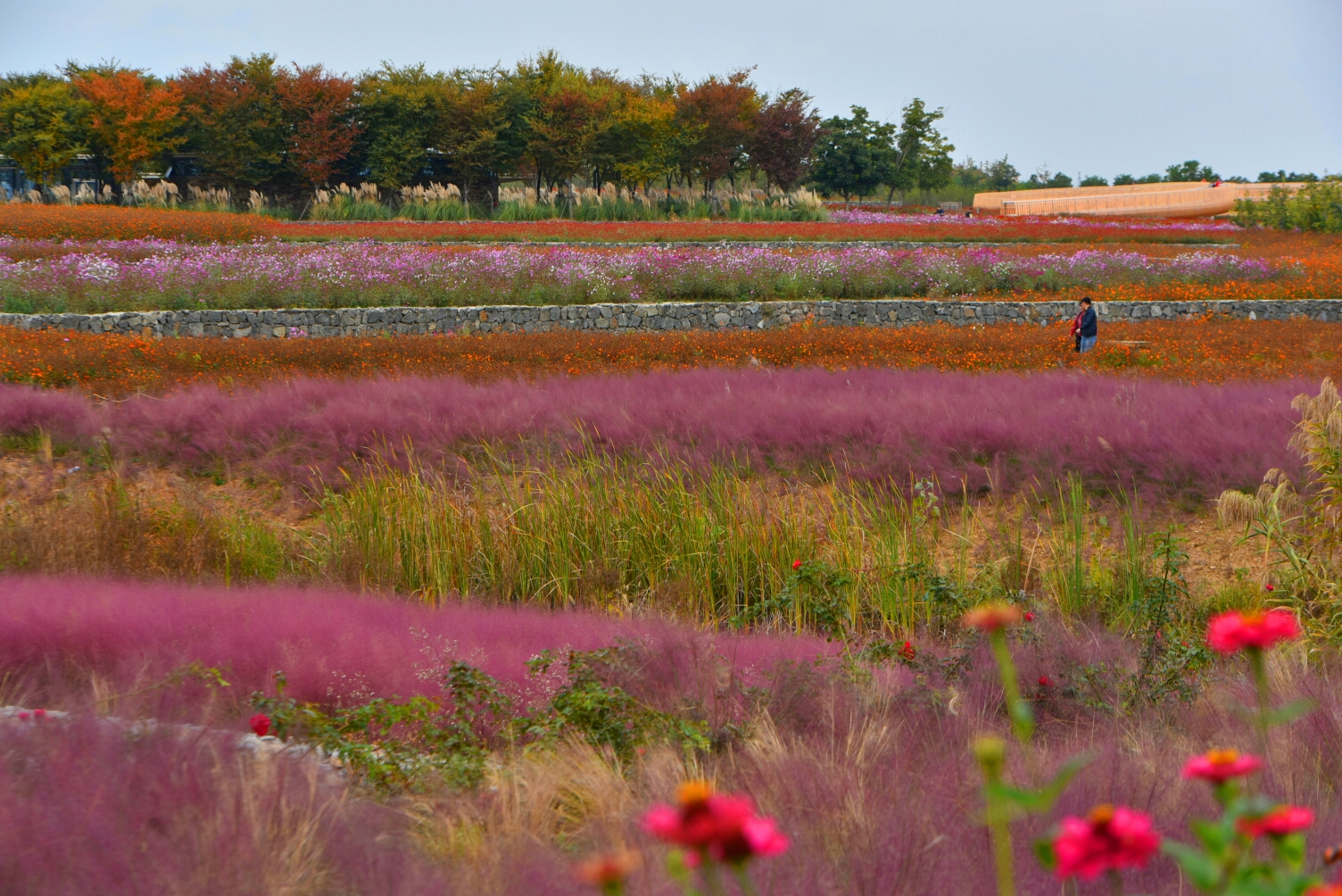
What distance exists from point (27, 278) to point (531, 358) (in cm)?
1028

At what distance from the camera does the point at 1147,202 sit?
190 ft

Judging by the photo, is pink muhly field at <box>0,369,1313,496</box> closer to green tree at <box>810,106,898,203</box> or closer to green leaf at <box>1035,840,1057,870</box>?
green leaf at <box>1035,840,1057,870</box>

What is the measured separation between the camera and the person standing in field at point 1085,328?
14984 millimetres

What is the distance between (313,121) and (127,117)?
7.55 m

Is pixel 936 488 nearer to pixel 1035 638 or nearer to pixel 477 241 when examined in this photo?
pixel 1035 638

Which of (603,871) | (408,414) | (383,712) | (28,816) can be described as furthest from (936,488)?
(603,871)

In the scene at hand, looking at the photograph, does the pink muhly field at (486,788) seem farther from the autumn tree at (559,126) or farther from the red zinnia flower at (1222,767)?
the autumn tree at (559,126)

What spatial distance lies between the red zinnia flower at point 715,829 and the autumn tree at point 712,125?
49008mm

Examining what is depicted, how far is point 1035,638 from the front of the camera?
4543mm

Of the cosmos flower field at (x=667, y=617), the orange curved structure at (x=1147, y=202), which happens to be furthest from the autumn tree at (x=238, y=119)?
the orange curved structure at (x=1147, y=202)

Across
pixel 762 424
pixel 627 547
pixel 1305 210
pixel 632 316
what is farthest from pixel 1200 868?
pixel 1305 210

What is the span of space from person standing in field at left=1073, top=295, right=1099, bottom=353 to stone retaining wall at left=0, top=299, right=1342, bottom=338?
498 cm

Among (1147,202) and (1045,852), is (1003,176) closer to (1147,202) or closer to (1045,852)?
(1147,202)

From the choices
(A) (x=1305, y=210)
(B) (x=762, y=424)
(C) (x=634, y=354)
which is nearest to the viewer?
(B) (x=762, y=424)
